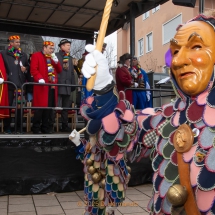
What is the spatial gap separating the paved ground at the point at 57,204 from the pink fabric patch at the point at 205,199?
277cm

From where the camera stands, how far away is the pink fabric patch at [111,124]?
6.12 ft

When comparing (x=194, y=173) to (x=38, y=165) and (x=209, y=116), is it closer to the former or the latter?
(x=209, y=116)

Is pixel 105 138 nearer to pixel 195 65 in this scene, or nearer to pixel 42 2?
pixel 195 65

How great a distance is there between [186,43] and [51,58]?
4.34 metres

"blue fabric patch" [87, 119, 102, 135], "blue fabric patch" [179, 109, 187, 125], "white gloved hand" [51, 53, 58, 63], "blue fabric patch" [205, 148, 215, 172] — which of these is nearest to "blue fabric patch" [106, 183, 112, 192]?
"blue fabric patch" [87, 119, 102, 135]

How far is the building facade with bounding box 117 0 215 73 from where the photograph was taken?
61.0ft

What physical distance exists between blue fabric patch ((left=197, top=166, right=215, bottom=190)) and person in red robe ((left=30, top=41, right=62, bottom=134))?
420 centimetres

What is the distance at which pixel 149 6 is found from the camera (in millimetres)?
6645

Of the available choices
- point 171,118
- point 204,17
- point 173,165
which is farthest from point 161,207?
point 204,17

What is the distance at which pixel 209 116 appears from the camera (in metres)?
1.33

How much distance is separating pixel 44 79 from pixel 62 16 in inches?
105

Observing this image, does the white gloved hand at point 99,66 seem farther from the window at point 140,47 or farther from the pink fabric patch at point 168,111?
the window at point 140,47

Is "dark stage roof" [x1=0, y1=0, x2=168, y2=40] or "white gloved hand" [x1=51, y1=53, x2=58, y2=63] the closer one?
"white gloved hand" [x1=51, y1=53, x2=58, y2=63]

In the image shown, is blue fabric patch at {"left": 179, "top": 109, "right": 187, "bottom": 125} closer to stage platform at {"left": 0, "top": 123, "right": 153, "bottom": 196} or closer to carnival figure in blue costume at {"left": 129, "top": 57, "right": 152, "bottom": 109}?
stage platform at {"left": 0, "top": 123, "right": 153, "bottom": 196}
